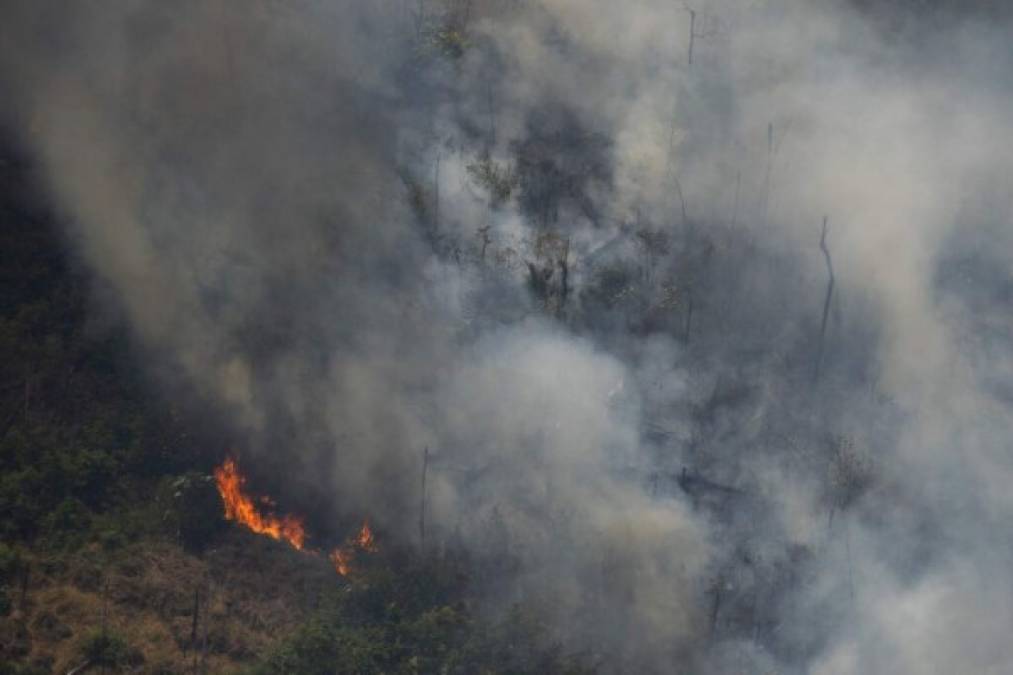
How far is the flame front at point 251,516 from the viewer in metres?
40.6

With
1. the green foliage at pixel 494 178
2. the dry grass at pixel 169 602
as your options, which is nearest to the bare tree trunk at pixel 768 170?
the green foliage at pixel 494 178

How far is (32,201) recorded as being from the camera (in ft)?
154

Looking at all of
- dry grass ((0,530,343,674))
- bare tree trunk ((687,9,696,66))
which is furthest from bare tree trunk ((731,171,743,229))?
dry grass ((0,530,343,674))

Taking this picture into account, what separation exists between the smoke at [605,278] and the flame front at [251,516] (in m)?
1.23

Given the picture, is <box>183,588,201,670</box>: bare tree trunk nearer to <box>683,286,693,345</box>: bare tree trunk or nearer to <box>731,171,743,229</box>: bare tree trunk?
<box>683,286,693,345</box>: bare tree trunk

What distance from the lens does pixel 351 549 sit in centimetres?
3972

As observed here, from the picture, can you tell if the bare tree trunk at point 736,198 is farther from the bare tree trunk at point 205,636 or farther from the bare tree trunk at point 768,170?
the bare tree trunk at point 205,636

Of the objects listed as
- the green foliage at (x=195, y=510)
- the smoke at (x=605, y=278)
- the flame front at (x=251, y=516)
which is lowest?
the green foliage at (x=195, y=510)

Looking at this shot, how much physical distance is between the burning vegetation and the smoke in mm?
956

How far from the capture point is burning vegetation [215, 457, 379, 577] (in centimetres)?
3981

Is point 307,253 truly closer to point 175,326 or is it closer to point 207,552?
point 175,326

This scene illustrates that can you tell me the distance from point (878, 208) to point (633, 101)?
11.4m

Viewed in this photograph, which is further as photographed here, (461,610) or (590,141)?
(590,141)

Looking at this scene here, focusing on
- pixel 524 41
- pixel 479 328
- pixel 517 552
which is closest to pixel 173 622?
pixel 517 552
